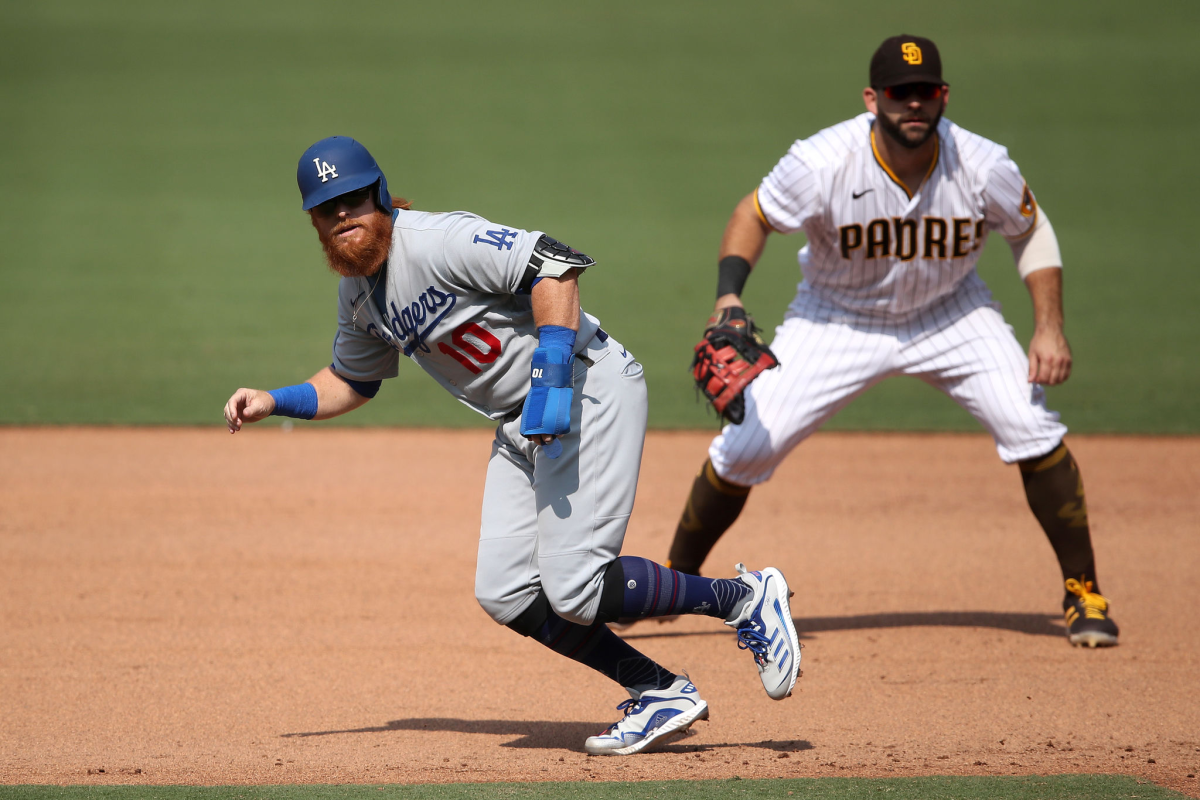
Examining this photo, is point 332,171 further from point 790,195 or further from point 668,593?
point 790,195

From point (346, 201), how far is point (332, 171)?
9cm

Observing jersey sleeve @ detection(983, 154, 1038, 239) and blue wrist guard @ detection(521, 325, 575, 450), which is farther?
jersey sleeve @ detection(983, 154, 1038, 239)

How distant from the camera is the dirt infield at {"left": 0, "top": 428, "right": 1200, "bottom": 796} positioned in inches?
136

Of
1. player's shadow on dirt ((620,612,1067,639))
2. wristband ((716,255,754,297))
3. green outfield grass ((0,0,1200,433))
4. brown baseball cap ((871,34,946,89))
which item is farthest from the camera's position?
green outfield grass ((0,0,1200,433))

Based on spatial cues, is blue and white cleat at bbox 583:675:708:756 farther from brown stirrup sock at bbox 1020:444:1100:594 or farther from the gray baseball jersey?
A: brown stirrup sock at bbox 1020:444:1100:594

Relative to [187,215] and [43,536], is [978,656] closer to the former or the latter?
[43,536]

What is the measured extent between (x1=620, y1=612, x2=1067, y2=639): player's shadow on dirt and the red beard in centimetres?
214

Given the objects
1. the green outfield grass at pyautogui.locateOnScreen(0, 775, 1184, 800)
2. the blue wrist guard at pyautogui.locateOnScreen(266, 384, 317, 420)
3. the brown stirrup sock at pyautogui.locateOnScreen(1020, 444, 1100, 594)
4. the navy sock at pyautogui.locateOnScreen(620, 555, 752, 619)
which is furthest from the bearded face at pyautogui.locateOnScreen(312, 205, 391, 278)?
the brown stirrup sock at pyautogui.locateOnScreen(1020, 444, 1100, 594)

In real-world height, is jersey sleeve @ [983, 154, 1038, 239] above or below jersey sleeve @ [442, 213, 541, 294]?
above

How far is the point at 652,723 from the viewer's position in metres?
3.44

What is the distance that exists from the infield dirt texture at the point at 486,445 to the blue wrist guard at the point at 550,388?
96 centimetres

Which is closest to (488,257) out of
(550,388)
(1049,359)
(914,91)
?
(550,388)

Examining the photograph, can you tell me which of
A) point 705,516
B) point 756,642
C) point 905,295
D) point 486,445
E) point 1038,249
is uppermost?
point 1038,249

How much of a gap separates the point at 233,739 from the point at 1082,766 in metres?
2.44
